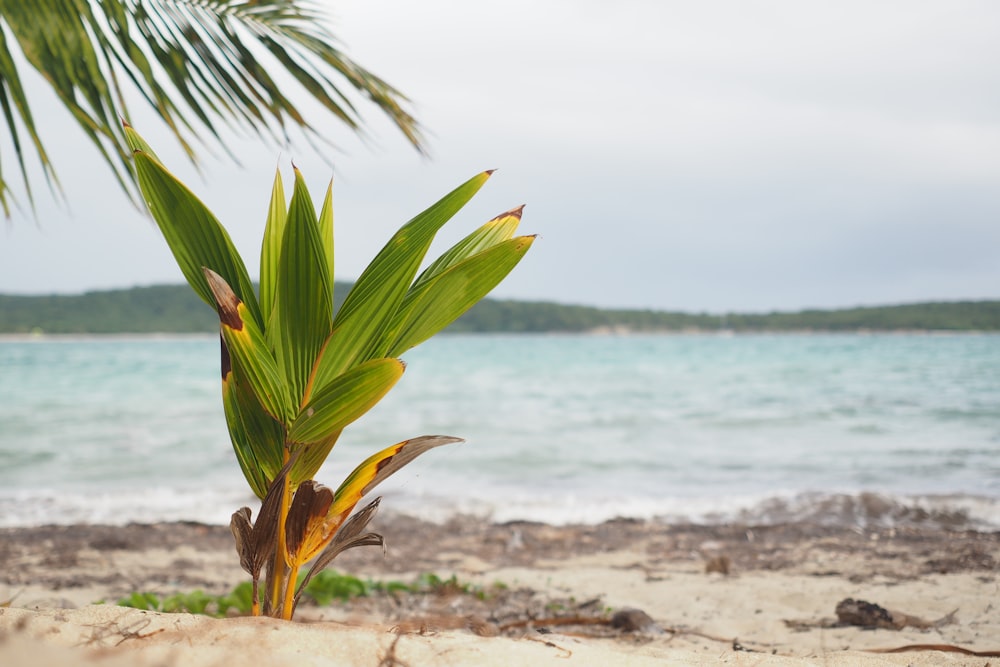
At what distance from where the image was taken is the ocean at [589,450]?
604 cm

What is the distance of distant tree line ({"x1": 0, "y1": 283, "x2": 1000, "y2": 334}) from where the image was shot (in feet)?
124

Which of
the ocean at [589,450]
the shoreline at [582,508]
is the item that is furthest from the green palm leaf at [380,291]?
the shoreline at [582,508]

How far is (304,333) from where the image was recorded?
3.96 ft

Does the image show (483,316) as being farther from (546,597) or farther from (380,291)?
(380,291)

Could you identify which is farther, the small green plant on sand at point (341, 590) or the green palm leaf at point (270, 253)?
the small green plant on sand at point (341, 590)

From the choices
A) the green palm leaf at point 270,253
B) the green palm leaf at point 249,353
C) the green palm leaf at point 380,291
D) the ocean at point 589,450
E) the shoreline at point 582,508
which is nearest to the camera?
the green palm leaf at point 249,353

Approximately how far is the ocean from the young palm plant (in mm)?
1272

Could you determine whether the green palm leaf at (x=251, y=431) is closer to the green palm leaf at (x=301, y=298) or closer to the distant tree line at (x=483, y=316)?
the green palm leaf at (x=301, y=298)

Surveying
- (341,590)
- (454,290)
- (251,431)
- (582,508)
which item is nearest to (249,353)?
(251,431)

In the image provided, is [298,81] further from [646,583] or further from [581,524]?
[581,524]

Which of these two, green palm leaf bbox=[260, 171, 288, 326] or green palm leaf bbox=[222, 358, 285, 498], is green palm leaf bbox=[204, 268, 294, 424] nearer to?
green palm leaf bbox=[222, 358, 285, 498]

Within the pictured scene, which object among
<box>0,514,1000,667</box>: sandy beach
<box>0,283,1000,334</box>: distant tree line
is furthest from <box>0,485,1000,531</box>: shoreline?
<box>0,283,1000,334</box>: distant tree line

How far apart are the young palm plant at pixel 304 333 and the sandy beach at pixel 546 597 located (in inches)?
6.4

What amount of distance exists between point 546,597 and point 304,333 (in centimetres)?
247
